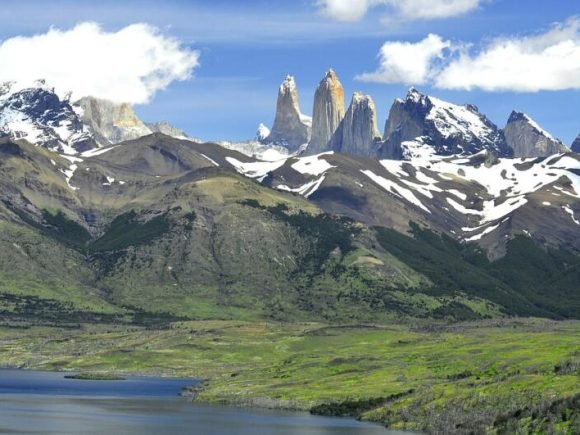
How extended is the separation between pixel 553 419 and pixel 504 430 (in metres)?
10.2

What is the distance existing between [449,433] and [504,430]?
13588 mm

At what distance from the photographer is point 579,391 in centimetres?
19538

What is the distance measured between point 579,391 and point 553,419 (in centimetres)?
1634

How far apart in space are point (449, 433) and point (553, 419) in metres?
23.7

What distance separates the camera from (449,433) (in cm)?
19925

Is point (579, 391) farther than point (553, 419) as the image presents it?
Yes

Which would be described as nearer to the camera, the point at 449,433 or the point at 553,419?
the point at 553,419

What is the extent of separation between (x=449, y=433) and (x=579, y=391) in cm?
2392

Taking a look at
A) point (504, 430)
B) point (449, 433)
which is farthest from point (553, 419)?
point (449, 433)

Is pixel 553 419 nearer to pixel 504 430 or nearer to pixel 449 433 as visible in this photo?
pixel 504 430
